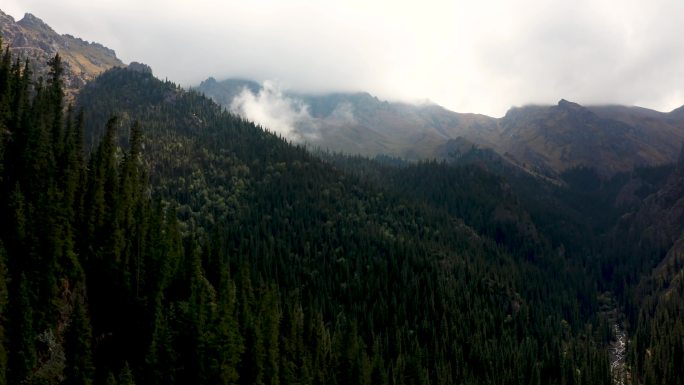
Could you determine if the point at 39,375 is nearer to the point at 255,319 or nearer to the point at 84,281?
the point at 84,281

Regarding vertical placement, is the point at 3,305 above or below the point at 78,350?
above

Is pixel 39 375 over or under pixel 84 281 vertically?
under

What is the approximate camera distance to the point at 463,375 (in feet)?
602

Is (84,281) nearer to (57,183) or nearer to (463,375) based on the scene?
(57,183)

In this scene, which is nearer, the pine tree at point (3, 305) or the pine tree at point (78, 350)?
the pine tree at point (3, 305)

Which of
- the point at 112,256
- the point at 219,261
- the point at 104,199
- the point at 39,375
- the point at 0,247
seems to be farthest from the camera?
the point at 219,261

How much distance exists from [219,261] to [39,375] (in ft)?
201

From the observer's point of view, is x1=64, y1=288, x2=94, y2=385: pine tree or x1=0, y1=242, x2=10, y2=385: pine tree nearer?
x1=0, y1=242, x2=10, y2=385: pine tree

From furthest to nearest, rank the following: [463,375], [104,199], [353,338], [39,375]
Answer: [463,375]
[353,338]
[104,199]
[39,375]

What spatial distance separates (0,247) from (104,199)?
1414 inches

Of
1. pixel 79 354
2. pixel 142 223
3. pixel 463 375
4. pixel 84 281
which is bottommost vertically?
pixel 463 375

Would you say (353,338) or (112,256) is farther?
(353,338)

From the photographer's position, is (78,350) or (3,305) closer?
(3,305)

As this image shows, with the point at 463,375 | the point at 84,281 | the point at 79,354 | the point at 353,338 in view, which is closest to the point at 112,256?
the point at 84,281
